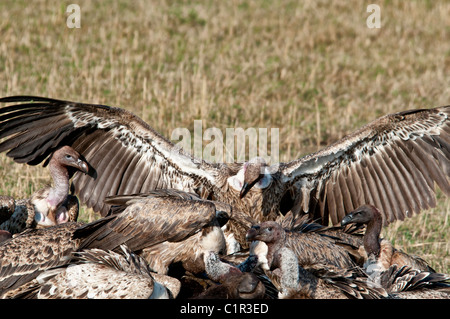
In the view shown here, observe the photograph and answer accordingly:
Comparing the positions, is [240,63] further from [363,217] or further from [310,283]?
[310,283]

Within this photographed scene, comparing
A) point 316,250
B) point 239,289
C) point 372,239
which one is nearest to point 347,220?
point 372,239

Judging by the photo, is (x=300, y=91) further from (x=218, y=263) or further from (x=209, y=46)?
(x=218, y=263)

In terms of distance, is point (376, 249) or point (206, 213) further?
point (376, 249)

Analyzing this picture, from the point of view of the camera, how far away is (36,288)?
19.4ft

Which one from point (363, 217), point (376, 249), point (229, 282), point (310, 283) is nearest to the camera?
point (229, 282)

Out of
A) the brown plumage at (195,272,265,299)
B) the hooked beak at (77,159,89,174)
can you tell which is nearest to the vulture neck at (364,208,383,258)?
the brown plumage at (195,272,265,299)

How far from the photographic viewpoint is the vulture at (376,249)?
Answer: 6832 mm

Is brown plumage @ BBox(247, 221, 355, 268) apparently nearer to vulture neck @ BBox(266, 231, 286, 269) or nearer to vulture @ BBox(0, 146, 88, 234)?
vulture neck @ BBox(266, 231, 286, 269)

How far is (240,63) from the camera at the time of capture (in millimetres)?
13633

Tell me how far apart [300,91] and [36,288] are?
7.74 metres

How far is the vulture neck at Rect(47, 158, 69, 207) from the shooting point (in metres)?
7.25

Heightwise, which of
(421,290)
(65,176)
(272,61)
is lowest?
(421,290)

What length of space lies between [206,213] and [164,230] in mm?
392
